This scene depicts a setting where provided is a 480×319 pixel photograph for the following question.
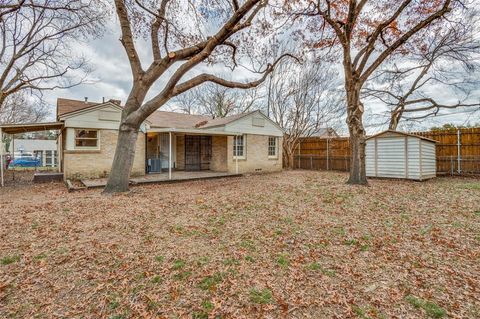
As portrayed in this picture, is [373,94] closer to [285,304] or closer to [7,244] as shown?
[285,304]

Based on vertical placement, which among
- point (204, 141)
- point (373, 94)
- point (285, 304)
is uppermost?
point (373, 94)

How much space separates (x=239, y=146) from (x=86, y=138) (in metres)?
8.16

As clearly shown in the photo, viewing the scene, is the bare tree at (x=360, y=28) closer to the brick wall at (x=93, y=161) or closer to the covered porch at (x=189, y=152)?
the covered porch at (x=189, y=152)

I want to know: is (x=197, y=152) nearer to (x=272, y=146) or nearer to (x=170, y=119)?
(x=170, y=119)

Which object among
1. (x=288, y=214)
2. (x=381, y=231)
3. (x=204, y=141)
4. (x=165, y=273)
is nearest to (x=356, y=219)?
(x=381, y=231)

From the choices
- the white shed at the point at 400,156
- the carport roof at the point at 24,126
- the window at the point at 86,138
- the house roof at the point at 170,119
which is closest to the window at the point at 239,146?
the house roof at the point at 170,119

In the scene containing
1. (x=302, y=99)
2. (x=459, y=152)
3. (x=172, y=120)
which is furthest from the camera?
(x=302, y=99)

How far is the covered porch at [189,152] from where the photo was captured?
47.6ft

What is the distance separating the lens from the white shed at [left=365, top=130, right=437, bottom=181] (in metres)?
11.2


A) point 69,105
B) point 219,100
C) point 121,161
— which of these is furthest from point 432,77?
point 69,105

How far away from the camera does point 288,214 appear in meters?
5.66

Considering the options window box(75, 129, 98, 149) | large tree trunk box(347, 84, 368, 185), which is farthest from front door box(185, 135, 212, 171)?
large tree trunk box(347, 84, 368, 185)

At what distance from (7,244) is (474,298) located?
644 centimetres

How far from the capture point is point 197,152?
15.7m
